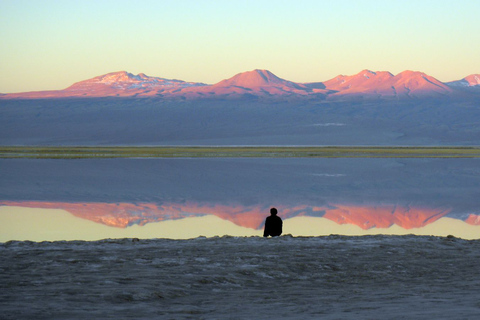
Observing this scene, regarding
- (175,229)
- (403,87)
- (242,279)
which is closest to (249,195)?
(175,229)

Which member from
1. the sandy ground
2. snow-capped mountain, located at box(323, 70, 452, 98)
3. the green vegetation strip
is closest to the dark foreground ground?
the sandy ground

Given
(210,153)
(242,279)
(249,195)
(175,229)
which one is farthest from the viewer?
(210,153)

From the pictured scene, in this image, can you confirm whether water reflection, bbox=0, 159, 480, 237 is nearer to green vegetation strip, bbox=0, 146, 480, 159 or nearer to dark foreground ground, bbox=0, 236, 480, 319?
dark foreground ground, bbox=0, 236, 480, 319

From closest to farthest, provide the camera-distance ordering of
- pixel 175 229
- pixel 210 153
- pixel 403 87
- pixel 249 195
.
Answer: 1. pixel 175 229
2. pixel 249 195
3. pixel 210 153
4. pixel 403 87

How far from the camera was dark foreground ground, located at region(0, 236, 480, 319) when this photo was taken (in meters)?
5.99

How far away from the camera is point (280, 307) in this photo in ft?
20.7

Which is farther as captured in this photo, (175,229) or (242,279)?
(175,229)

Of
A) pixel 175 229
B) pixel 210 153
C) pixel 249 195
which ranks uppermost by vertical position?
pixel 175 229

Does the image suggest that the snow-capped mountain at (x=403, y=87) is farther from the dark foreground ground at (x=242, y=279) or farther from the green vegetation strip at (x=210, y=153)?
the dark foreground ground at (x=242, y=279)

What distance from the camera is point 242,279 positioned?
7.79 metres

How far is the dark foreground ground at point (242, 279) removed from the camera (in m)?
5.99

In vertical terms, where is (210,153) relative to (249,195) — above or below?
below

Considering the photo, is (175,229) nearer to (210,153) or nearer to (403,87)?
(210,153)

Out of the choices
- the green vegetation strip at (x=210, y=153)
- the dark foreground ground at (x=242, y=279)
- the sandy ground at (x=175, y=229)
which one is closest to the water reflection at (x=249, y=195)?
the sandy ground at (x=175, y=229)
